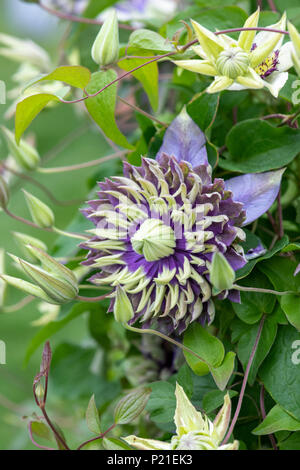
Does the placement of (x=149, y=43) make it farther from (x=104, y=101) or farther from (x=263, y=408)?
(x=263, y=408)

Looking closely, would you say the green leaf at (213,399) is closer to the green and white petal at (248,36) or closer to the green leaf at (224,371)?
the green leaf at (224,371)

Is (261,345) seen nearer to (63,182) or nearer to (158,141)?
(158,141)

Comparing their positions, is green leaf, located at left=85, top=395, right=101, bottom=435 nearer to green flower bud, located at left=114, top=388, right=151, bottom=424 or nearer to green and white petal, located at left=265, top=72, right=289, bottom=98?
green flower bud, located at left=114, top=388, right=151, bottom=424

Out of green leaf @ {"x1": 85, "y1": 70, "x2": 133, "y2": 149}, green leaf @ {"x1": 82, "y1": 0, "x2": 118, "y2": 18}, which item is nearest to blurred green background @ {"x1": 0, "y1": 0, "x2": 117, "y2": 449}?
green leaf @ {"x1": 82, "y1": 0, "x2": 118, "y2": 18}

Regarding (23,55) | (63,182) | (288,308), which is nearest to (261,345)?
(288,308)

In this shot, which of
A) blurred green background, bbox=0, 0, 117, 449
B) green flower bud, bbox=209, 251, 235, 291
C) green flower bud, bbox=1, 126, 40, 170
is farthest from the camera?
blurred green background, bbox=0, 0, 117, 449

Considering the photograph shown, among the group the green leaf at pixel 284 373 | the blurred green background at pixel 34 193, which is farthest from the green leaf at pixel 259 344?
the blurred green background at pixel 34 193
